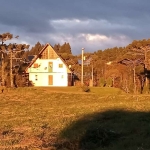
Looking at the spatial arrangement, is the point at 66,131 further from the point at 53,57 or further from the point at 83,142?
the point at 53,57

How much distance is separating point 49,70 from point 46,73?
2.92 ft

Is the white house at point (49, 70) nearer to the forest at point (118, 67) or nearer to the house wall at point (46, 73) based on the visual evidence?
the house wall at point (46, 73)

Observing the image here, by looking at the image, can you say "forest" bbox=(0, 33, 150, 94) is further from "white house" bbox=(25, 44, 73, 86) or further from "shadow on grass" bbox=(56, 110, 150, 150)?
"shadow on grass" bbox=(56, 110, 150, 150)

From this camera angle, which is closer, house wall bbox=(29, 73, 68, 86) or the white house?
the white house

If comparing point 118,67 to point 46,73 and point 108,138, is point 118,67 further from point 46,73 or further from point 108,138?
point 108,138

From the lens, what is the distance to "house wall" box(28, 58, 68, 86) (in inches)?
2808

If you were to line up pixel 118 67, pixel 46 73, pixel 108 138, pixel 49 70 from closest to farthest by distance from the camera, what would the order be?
1. pixel 108 138
2. pixel 118 67
3. pixel 49 70
4. pixel 46 73

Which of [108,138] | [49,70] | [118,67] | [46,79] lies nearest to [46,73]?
[49,70]

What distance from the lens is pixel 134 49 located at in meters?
59.9

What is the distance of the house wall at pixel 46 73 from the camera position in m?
71.3

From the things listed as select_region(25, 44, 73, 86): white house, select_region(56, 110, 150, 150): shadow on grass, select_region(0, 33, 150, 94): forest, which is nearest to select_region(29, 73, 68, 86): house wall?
select_region(25, 44, 73, 86): white house

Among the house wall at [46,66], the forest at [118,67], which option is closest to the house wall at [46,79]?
the house wall at [46,66]

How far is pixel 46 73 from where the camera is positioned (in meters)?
72.1

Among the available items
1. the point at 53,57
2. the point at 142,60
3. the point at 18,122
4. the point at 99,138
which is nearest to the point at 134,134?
the point at 99,138
